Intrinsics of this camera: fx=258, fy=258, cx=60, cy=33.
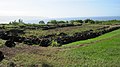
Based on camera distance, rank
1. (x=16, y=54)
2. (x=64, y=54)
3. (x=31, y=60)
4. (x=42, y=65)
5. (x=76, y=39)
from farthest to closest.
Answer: (x=76, y=39) < (x=64, y=54) < (x=16, y=54) < (x=31, y=60) < (x=42, y=65)

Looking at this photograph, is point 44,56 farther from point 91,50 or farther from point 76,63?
point 91,50

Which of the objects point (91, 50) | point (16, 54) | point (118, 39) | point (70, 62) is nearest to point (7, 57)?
point (16, 54)

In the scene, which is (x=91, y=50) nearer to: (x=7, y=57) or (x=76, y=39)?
(x=7, y=57)

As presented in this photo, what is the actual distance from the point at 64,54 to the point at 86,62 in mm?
2892

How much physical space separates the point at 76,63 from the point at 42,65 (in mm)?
2297

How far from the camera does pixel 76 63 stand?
54.3 feet

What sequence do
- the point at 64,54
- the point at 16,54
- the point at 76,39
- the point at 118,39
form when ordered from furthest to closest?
the point at 76,39
the point at 118,39
the point at 64,54
the point at 16,54

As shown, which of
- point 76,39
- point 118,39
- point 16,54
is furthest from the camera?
point 76,39

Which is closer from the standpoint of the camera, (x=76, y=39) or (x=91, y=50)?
(x=91, y=50)

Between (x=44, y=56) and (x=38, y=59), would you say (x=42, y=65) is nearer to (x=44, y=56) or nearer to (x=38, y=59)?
(x=38, y=59)

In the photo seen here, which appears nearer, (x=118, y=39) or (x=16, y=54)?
(x=16, y=54)

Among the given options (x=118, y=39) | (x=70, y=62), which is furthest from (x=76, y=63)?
(x=118, y=39)

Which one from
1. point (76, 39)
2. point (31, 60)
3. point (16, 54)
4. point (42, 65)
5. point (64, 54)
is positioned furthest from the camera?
point (76, 39)

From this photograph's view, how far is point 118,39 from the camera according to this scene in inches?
970
